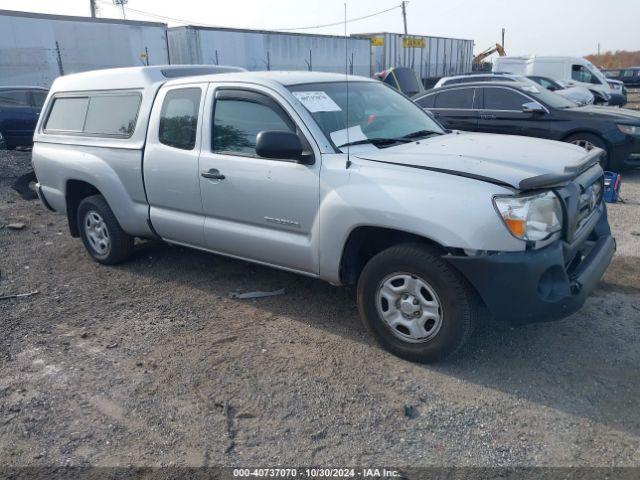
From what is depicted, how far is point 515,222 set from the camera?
3115 millimetres

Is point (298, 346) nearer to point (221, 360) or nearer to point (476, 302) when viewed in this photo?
point (221, 360)

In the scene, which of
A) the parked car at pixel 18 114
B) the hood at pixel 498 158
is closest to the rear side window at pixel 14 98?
the parked car at pixel 18 114

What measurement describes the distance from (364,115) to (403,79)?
1157 cm

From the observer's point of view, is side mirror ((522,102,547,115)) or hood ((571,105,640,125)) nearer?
side mirror ((522,102,547,115))

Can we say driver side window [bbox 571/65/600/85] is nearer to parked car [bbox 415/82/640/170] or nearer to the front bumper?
parked car [bbox 415/82/640/170]

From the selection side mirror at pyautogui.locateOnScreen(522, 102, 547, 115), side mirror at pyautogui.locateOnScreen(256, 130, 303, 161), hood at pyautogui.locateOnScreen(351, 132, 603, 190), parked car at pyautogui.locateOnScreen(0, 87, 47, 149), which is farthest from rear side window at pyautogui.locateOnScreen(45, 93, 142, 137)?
parked car at pyautogui.locateOnScreen(0, 87, 47, 149)

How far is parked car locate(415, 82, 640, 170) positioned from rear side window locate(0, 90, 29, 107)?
964cm

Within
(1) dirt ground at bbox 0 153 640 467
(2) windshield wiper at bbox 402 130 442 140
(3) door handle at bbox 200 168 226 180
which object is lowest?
(1) dirt ground at bbox 0 153 640 467

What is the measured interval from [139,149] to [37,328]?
1697 millimetres

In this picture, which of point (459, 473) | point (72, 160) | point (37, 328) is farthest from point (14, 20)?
point (459, 473)

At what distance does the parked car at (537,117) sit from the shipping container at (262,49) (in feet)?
40.7

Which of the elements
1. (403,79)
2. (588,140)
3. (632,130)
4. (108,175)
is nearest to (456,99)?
(588,140)

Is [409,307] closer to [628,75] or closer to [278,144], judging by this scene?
[278,144]

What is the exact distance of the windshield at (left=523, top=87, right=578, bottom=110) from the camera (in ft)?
30.1
